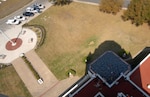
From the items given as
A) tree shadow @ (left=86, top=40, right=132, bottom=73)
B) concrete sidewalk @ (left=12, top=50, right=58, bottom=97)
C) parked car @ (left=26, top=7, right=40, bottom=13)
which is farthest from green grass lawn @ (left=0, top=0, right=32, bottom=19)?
tree shadow @ (left=86, top=40, right=132, bottom=73)

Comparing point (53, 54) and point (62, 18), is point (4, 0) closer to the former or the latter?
point (62, 18)

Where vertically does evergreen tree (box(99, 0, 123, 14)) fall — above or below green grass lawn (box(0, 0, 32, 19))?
above

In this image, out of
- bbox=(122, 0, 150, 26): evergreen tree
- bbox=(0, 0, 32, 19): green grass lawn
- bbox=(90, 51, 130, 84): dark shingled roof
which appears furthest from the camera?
bbox=(0, 0, 32, 19): green grass lawn

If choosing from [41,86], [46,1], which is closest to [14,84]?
[41,86]

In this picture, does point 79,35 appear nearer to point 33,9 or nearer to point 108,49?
point 108,49

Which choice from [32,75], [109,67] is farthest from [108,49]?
[32,75]

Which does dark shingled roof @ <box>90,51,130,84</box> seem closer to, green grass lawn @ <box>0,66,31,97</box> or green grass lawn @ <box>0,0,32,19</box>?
green grass lawn @ <box>0,66,31,97</box>
